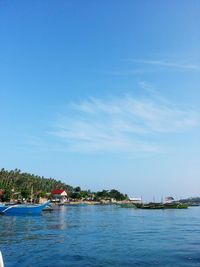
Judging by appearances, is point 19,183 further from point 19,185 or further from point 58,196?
point 58,196

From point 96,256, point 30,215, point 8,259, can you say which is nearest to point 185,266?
point 96,256

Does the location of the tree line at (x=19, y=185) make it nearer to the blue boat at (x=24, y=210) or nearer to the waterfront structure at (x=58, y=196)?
the waterfront structure at (x=58, y=196)

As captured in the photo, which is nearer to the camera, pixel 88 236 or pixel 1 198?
pixel 88 236

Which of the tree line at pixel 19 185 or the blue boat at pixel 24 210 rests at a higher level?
the tree line at pixel 19 185

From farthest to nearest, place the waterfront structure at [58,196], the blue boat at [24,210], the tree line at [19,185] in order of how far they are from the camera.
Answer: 1. the waterfront structure at [58,196]
2. the tree line at [19,185]
3. the blue boat at [24,210]

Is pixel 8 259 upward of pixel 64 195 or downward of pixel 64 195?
downward

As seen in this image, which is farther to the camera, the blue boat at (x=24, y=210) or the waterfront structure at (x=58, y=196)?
the waterfront structure at (x=58, y=196)

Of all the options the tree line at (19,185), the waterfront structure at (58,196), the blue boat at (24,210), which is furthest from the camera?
the waterfront structure at (58,196)

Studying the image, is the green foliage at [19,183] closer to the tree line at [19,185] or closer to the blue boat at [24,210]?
the tree line at [19,185]

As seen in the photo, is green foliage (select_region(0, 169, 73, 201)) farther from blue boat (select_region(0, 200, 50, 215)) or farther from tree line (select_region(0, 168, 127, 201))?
blue boat (select_region(0, 200, 50, 215))

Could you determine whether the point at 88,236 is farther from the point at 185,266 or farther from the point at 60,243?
the point at 185,266

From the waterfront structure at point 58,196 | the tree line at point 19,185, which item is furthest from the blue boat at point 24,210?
the waterfront structure at point 58,196

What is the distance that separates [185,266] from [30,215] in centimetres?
6438

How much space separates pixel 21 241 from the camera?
38.8 m
